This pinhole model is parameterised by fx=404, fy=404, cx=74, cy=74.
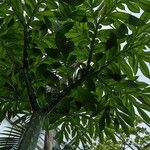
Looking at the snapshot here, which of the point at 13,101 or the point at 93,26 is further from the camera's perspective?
the point at 13,101

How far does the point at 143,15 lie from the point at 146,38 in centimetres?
12

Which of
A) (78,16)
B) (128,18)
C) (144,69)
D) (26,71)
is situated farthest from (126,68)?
(26,71)

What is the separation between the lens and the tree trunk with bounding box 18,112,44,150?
6.45 ft

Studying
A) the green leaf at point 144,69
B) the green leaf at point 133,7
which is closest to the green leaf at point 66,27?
the green leaf at point 133,7

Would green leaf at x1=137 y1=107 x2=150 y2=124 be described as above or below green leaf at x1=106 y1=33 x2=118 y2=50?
below

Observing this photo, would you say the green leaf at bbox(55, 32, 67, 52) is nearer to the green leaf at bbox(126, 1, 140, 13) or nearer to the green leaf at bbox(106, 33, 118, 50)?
the green leaf at bbox(106, 33, 118, 50)

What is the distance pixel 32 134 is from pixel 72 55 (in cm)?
45

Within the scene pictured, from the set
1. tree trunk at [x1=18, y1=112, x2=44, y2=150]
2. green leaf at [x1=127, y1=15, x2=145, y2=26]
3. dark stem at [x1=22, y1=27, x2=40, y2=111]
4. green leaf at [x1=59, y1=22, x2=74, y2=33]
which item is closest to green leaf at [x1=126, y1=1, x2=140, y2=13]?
green leaf at [x1=127, y1=15, x2=145, y2=26]

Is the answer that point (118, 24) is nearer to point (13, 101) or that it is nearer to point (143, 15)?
point (143, 15)

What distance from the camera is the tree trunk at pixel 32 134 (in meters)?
1.97

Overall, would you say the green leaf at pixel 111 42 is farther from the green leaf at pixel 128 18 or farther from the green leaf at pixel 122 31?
the green leaf at pixel 128 18

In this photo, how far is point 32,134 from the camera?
2012mm

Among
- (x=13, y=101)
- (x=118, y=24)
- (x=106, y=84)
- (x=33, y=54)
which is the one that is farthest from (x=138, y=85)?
(x=13, y=101)

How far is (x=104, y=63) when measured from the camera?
6.81 feet
